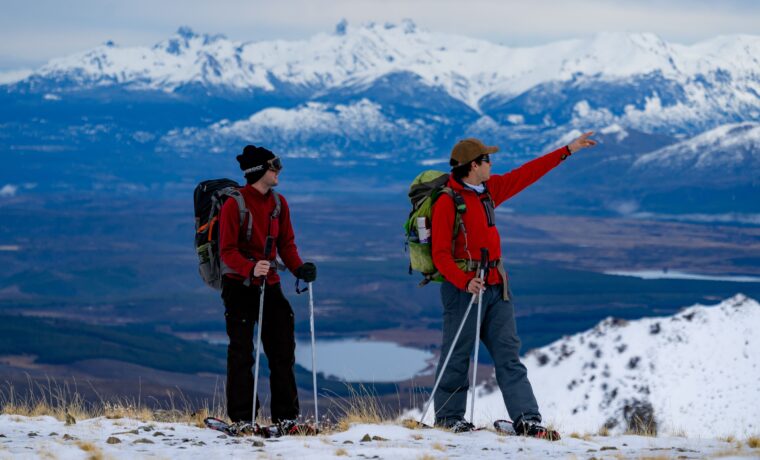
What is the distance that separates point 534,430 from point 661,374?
34.5 metres

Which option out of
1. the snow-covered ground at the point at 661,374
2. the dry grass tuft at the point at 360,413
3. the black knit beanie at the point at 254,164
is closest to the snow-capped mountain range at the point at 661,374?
the snow-covered ground at the point at 661,374

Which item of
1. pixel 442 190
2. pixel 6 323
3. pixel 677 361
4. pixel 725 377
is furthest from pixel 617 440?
pixel 6 323

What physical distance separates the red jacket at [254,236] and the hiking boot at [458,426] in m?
2.15

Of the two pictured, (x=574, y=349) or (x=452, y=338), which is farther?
(x=574, y=349)

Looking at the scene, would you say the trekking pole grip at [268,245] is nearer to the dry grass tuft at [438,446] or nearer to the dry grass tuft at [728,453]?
the dry grass tuft at [438,446]

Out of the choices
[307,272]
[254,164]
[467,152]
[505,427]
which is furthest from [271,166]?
[505,427]

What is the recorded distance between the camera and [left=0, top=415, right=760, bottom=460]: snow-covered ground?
374 inches

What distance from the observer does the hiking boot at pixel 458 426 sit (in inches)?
441

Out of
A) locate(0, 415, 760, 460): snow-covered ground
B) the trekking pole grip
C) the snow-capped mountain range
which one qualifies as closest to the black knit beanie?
the trekking pole grip

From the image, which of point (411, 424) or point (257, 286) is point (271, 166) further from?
point (411, 424)

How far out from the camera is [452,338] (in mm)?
11305

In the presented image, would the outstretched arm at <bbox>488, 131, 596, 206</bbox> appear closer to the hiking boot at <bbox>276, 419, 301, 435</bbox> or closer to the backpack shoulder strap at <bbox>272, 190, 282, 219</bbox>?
the backpack shoulder strap at <bbox>272, 190, 282, 219</bbox>

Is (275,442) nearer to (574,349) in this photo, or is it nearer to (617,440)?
(617,440)

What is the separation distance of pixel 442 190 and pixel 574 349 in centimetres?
4282
